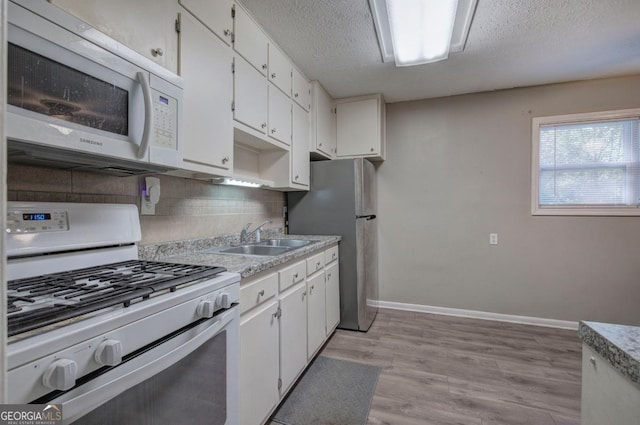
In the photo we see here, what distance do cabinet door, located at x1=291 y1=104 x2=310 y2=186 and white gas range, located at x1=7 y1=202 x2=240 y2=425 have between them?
1370 mm

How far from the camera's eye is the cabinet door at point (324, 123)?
2.80 metres

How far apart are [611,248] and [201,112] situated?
3.66 m

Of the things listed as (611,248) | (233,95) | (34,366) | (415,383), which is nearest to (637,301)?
(611,248)

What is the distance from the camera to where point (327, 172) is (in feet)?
9.12

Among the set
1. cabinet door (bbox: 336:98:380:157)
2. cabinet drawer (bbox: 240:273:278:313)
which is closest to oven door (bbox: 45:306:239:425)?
cabinet drawer (bbox: 240:273:278:313)

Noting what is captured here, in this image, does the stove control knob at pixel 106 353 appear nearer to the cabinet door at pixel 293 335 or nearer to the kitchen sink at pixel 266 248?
the cabinet door at pixel 293 335

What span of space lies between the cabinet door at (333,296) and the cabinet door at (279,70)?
153cm

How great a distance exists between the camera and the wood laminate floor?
1.65 meters

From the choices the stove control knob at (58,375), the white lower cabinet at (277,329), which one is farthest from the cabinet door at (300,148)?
the stove control knob at (58,375)

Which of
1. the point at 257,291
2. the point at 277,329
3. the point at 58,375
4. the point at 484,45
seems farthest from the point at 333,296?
the point at 484,45

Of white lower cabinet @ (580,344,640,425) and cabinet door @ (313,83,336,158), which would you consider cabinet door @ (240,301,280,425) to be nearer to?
white lower cabinet @ (580,344,640,425)

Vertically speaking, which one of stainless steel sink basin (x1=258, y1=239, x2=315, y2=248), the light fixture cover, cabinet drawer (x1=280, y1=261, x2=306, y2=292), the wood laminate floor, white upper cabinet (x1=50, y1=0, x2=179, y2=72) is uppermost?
the light fixture cover

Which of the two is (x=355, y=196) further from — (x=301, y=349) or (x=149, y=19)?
(x=149, y=19)

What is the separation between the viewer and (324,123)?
9.73ft
